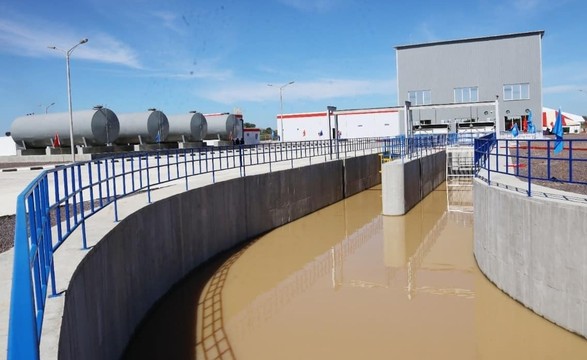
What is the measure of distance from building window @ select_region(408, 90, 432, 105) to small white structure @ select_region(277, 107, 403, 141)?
7.31ft

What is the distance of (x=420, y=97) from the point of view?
51219mm

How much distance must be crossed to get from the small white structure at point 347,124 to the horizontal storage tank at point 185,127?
12480 millimetres

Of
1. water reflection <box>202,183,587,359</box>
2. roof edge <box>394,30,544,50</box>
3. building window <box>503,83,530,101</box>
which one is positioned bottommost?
water reflection <box>202,183,587,359</box>

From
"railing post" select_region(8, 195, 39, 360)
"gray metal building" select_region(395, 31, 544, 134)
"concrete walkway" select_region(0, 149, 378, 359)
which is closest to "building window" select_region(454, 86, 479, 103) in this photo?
"gray metal building" select_region(395, 31, 544, 134)

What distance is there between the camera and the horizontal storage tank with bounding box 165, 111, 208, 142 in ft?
136

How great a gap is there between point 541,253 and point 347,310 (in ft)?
10.5

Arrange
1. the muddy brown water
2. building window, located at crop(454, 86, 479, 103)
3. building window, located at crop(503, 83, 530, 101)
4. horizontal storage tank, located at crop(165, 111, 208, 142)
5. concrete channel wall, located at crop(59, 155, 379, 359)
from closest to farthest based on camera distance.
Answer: concrete channel wall, located at crop(59, 155, 379, 359)
the muddy brown water
horizontal storage tank, located at crop(165, 111, 208, 142)
building window, located at crop(503, 83, 530, 101)
building window, located at crop(454, 86, 479, 103)

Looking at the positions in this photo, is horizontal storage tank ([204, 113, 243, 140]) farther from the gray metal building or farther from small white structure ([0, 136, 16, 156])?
small white structure ([0, 136, 16, 156])

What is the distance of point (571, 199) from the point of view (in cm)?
800

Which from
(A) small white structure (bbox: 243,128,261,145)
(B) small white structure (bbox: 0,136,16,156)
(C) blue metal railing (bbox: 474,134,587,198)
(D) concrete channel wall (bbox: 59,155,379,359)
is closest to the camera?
(D) concrete channel wall (bbox: 59,155,379,359)

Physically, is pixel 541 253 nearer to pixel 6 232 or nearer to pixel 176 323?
pixel 176 323

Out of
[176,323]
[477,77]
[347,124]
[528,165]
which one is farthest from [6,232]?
[347,124]

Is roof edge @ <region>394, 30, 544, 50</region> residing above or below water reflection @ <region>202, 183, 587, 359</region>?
above

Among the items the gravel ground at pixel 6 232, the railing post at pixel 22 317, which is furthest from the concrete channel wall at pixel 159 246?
the gravel ground at pixel 6 232
